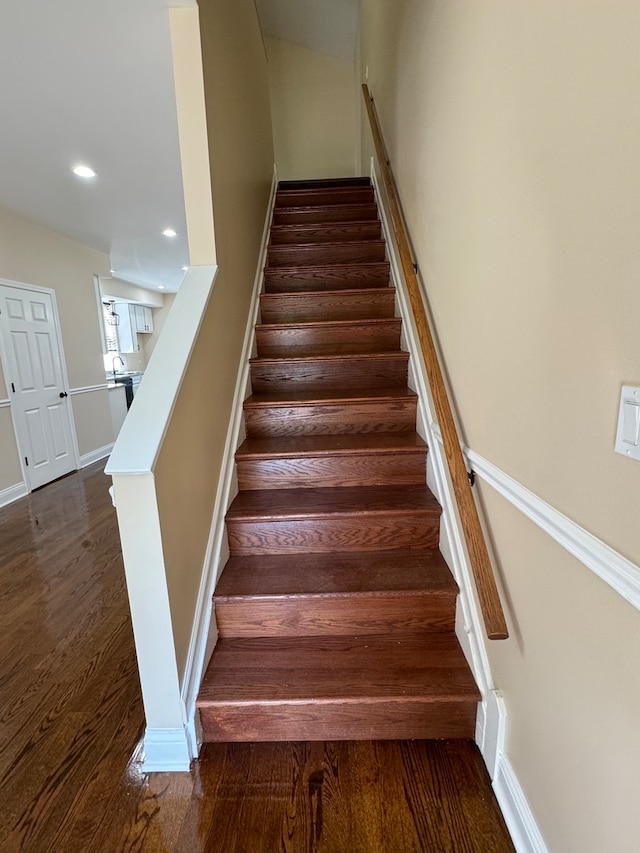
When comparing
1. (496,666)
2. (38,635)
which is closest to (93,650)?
(38,635)

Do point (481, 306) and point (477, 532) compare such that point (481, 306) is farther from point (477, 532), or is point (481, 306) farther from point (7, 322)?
point (7, 322)

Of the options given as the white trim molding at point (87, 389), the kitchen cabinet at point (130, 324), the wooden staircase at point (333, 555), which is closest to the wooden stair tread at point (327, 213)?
the wooden staircase at point (333, 555)

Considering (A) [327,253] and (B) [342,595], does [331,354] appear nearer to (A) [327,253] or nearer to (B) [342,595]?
(A) [327,253]

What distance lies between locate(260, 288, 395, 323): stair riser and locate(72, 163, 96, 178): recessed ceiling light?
170 centimetres

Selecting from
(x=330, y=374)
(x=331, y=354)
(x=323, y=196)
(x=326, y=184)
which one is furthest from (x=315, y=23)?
(x=330, y=374)

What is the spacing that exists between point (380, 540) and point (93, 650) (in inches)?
51.3

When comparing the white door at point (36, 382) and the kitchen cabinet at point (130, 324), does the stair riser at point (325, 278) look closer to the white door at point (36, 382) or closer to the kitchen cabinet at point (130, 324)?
the white door at point (36, 382)

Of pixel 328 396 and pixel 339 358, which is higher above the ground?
pixel 339 358

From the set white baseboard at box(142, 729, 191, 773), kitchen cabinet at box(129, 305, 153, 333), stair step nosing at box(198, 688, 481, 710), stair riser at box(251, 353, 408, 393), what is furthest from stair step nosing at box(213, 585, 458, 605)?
kitchen cabinet at box(129, 305, 153, 333)

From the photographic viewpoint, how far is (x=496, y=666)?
3.75 feet

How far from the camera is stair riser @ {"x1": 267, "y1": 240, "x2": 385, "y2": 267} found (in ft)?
9.50

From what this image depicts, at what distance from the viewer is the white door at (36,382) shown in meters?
3.61

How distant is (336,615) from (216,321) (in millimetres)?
1237

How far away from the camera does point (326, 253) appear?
2.94 metres
